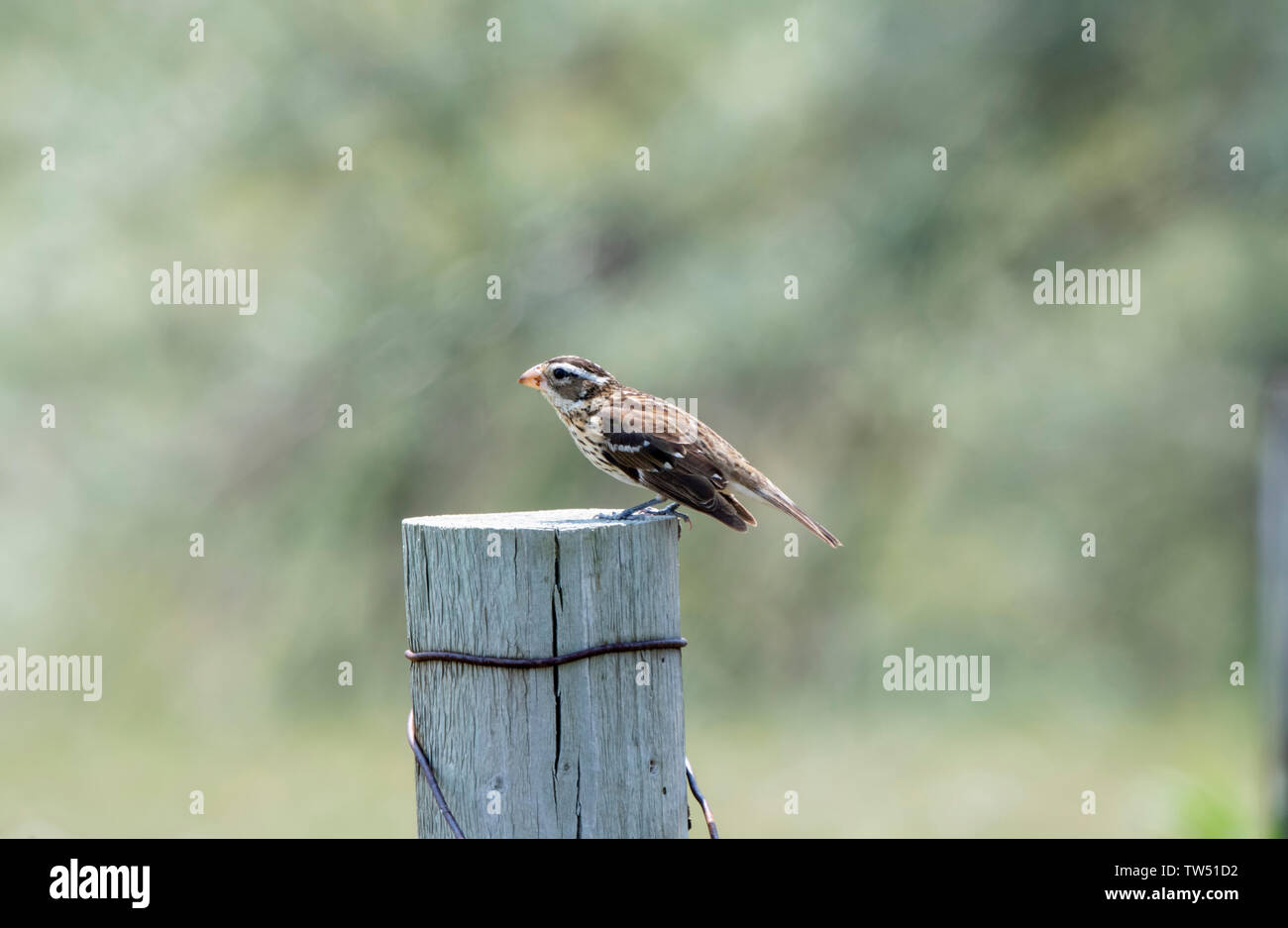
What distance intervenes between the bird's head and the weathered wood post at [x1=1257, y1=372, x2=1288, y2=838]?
195cm

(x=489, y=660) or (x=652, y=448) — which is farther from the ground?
(x=652, y=448)

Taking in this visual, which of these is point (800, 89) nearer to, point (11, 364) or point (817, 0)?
point (817, 0)

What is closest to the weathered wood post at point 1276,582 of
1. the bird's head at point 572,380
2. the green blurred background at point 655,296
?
the green blurred background at point 655,296

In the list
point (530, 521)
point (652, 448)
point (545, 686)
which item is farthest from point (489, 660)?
point (652, 448)

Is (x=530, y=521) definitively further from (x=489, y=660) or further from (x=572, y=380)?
(x=572, y=380)

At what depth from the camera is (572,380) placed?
4551 mm

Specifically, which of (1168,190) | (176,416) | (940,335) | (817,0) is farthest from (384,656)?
(1168,190)

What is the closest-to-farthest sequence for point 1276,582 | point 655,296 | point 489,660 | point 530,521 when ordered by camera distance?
point 489,660 → point 530,521 → point 1276,582 → point 655,296

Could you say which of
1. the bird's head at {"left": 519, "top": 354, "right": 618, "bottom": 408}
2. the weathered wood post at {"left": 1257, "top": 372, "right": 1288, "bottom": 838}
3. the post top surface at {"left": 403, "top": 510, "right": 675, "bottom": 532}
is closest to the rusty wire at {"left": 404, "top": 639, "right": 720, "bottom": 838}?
the post top surface at {"left": 403, "top": 510, "right": 675, "bottom": 532}

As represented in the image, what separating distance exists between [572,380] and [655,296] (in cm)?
312

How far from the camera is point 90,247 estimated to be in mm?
8312

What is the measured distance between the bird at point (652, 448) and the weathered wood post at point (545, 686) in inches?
38.5

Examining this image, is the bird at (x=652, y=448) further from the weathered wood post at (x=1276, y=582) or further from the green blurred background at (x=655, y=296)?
the green blurred background at (x=655, y=296)

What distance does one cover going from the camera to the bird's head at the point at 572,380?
4.54 metres
